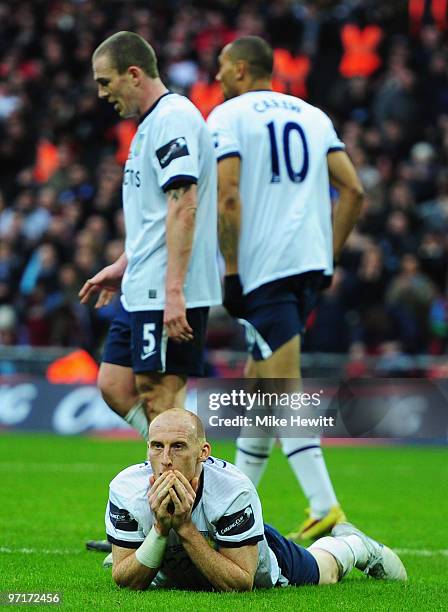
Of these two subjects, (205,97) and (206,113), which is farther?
(205,97)

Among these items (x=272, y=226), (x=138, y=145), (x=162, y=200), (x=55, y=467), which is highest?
(x=138, y=145)

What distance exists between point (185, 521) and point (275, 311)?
7.99 ft

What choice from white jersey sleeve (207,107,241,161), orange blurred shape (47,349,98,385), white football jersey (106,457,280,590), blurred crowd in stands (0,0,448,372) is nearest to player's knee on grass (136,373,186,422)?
white football jersey (106,457,280,590)

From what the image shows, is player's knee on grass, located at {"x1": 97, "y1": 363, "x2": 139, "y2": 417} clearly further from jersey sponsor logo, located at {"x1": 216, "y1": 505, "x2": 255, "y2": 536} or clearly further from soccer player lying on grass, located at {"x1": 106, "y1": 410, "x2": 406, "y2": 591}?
jersey sponsor logo, located at {"x1": 216, "y1": 505, "x2": 255, "y2": 536}

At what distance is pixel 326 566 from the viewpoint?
19.4 feet

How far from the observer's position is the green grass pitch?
17.4ft

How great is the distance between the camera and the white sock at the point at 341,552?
19.6ft

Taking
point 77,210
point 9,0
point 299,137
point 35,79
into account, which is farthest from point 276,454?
point 9,0

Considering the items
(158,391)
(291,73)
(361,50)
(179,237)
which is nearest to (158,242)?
(179,237)

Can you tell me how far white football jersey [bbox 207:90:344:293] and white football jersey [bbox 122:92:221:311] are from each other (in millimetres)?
778

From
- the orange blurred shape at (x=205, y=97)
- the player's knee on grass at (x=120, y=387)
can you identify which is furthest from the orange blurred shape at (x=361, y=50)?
the player's knee on grass at (x=120, y=387)

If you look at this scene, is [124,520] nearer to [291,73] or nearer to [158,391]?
[158,391]

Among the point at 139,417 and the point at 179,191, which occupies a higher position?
the point at 179,191

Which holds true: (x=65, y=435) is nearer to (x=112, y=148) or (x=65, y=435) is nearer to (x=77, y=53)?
(x=112, y=148)
